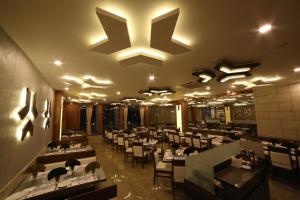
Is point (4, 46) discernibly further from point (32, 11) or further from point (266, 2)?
point (266, 2)

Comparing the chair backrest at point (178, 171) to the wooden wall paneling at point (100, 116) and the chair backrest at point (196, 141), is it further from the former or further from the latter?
the wooden wall paneling at point (100, 116)

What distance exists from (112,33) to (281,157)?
5.26 meters

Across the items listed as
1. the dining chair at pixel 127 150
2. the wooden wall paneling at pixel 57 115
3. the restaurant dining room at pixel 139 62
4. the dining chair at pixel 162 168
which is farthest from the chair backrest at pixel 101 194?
the wooden wall paneling at pixel 57 115

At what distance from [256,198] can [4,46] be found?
4961 millimetres

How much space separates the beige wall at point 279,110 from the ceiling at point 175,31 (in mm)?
3185

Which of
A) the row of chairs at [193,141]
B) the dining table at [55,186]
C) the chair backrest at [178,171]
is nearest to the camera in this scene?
the dining table at [55,186]

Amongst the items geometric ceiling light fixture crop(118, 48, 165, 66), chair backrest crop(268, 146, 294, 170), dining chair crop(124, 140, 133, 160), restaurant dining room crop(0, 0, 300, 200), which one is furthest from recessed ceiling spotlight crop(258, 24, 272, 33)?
dining chair crop(124, 140, 133, 160)

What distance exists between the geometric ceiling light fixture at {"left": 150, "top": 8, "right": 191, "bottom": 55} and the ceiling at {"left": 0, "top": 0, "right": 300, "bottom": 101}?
8 cm

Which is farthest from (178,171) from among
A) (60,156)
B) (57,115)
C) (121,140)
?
(57,115)

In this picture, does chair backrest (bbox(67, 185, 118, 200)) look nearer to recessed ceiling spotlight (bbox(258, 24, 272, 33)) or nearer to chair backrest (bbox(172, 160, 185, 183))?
chair backrest (bbox(172, 160, 185, 183))

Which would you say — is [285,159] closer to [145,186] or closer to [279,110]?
[279,110]

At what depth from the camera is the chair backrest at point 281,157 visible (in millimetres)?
3797

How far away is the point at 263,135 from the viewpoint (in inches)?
248

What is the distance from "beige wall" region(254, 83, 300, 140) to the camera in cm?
554
